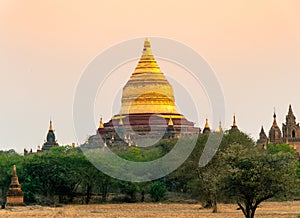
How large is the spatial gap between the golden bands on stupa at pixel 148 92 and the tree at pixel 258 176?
70.1 m

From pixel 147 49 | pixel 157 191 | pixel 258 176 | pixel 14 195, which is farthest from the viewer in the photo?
pixel 147 49

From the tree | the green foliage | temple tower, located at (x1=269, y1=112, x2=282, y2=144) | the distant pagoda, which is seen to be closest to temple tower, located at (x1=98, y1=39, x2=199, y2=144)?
temple tower, located at (x1=269, y1=112, x2=282, y2=144)

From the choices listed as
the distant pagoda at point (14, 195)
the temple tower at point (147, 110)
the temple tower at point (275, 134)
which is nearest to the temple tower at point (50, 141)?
the temple tower at point (147, 110)

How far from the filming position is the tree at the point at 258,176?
148ft

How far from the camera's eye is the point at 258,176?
4509cm

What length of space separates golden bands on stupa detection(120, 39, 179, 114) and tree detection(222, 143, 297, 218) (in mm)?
70080

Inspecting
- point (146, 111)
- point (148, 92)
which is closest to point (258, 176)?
point (146, 111)

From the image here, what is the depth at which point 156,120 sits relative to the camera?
4503 inches

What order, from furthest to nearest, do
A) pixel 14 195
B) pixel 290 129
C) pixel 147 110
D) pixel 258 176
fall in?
pixel 290 129 → pixel 147 110 → pixel 14 195 → pixel 258 176

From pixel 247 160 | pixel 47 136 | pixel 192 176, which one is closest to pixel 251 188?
pixel 247 160

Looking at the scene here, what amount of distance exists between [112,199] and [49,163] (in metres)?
4.96

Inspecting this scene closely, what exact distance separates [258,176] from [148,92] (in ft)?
247

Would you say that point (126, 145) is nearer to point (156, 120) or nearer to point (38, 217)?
point (156, 120)

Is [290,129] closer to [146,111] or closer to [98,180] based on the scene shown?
[146,111]
